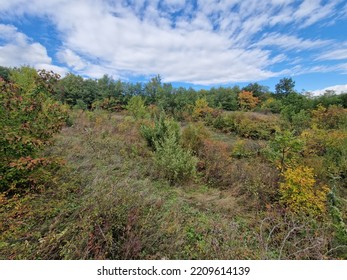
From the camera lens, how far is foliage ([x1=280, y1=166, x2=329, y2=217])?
3.35 meters

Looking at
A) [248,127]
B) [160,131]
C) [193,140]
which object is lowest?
[193,140]

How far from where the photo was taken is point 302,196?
3.47m

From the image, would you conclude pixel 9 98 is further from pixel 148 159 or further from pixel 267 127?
pixel 267 127

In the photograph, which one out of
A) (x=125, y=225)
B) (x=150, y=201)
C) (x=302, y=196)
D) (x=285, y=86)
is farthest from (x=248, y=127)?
(x=285, y=86)

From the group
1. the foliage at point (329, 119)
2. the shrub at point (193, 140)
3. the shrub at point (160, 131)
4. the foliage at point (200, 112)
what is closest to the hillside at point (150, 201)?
the shrub at point (193, 140)

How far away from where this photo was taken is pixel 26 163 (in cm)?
294

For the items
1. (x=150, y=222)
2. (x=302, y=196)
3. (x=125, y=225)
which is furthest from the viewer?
(x=302, y=196)

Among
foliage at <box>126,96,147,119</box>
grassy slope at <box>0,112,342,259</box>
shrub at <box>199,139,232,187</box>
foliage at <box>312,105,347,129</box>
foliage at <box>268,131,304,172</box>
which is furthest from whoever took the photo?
foliage at <box>126,96,147,119</box>

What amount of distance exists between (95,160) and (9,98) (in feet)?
10.3

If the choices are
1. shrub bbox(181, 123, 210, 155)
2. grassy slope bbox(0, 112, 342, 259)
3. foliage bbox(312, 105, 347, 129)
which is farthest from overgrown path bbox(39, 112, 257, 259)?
foliage bbox(312, 105, 347, 129)

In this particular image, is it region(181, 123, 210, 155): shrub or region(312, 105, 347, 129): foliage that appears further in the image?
region(312, 105, 347, 129): foliage

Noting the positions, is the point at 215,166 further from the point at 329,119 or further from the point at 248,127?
the point at 329,119

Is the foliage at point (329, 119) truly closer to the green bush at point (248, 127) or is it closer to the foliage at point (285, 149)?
the green bush at point (248, 127)

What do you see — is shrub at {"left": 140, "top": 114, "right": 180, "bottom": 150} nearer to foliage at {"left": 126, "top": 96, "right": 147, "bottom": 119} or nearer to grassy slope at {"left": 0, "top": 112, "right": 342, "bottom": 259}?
grassy slope at {"left": 0, "top": 112, "right": 342, "bottom": 259}
